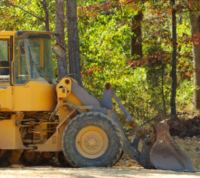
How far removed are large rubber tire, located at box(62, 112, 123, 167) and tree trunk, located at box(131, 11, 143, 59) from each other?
12007 mm

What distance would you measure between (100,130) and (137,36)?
46.5ft

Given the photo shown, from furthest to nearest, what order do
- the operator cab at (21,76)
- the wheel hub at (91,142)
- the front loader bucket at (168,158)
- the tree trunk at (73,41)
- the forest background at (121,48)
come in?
the forest background at (121,48)
the tree trunk at (73,41)
the wheel hub at (91,142)
the operator cab at (21,76)
the front loader bucket at (168,158)

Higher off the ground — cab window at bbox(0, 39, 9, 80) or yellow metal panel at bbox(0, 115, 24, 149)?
cab window at bbox(0, 39, 9, 80)

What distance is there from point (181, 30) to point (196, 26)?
19.9ft

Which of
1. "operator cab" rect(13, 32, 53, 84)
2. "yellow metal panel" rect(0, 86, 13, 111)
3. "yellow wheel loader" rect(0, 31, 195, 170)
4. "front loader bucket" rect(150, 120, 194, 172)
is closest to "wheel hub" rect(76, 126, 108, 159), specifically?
"yellow wheel loader" rect(0, 31, 195, 170)

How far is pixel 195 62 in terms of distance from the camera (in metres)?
23.5

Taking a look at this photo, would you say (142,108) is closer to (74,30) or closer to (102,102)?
(74,30)

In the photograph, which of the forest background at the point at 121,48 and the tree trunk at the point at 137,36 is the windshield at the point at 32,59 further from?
the tree trunk at the point at 137,36

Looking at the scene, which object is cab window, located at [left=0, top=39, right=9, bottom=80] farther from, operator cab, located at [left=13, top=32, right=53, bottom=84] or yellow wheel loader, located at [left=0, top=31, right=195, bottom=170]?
operator cab, located at [left=13, top=32, right=53, bottom=84]

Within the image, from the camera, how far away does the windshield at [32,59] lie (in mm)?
12719

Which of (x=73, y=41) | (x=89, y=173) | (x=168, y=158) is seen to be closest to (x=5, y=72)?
(x=89, y=173)

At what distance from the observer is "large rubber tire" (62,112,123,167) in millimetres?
12711

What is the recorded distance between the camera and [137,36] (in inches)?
1047

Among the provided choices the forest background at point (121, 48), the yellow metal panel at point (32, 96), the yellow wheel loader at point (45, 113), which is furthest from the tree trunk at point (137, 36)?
the yellow metal panel at point (32, 96)
